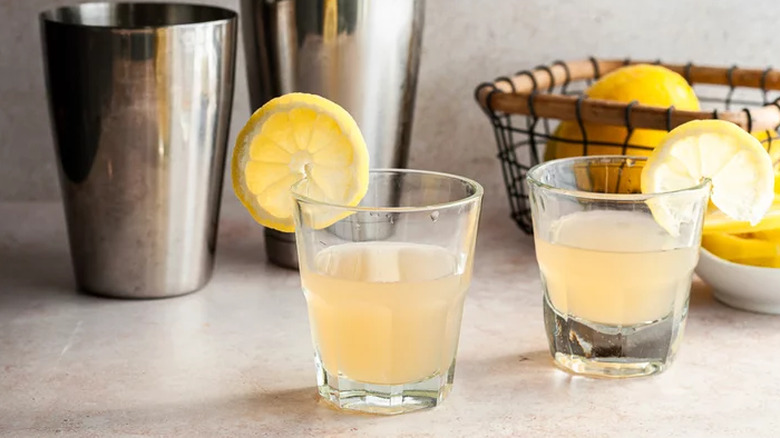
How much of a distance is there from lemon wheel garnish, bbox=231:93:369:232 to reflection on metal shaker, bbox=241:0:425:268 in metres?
0.26

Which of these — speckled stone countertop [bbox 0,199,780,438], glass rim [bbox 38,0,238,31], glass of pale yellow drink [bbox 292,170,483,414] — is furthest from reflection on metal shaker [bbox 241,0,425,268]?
glass of pale yellow drink [bbox 292,170,483,414]

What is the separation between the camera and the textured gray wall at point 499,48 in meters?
1.21

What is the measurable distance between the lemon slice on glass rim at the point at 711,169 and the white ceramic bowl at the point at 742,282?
123mm

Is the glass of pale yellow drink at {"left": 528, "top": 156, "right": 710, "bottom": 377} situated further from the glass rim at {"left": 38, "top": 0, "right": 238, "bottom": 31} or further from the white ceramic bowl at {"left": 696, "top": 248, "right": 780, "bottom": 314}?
the glass rim at {"left": 38, "top": 0, "right": 238, "bottom": 31}

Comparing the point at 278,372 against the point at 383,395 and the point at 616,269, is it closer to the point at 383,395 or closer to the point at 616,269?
the point at 383,395

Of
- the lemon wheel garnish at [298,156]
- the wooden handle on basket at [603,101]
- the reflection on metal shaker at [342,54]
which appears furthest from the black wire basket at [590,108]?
the lemon wheel garnish at [298,156]

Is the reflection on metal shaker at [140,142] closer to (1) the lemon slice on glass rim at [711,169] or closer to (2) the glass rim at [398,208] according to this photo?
(2) the glass rim at [398,208]

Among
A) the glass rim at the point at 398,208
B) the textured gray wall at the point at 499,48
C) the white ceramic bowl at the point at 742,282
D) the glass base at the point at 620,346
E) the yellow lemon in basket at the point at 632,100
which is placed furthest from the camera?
the textured gray wall at the point at 499,48

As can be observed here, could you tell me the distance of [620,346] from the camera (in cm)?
80

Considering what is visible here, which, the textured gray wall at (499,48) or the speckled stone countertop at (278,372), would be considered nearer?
the speckled stone countertop at (278,372)

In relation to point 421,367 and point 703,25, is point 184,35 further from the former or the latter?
point 703,25

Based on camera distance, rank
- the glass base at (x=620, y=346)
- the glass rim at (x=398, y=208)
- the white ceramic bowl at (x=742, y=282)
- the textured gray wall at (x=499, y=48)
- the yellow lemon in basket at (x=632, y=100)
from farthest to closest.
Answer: the textured gray wall at (x=499, y=48), the yellow lemon in basket at (x=632, y=100), the white ceramic bowl at (x=742, y=282), the glass base at (x=620, y=346), the glass rim at (x=398, y=208)

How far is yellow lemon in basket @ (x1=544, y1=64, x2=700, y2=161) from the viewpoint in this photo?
1.02 metres

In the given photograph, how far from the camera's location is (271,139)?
2.43ft
